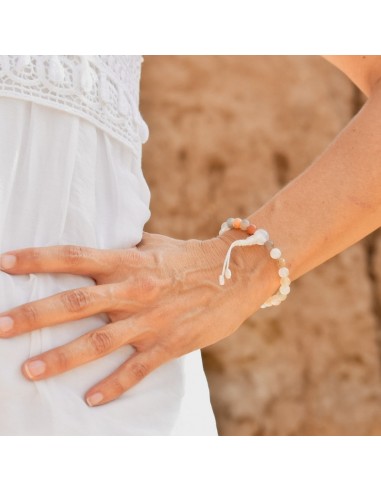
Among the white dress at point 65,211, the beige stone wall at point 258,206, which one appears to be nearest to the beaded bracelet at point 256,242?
the white dress at point 65,211

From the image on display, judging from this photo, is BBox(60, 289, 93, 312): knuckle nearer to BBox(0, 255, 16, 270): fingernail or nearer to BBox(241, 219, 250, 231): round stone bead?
BBox(0, 255, 16, 270): fingernail

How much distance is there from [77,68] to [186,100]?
1.75m

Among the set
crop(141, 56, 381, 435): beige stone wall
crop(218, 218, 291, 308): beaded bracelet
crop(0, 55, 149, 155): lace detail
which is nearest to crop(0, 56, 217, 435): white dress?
crop(0, 55, 149, 155): lace detail

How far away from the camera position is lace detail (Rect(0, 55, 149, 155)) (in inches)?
30.9

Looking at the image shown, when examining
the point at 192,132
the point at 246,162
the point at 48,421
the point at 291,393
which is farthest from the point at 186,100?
the point at 48,421

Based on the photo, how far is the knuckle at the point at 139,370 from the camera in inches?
30.4

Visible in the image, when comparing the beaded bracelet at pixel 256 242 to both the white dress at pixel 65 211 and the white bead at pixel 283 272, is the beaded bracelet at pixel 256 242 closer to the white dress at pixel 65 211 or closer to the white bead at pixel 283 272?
the white bead at pixel 283 272

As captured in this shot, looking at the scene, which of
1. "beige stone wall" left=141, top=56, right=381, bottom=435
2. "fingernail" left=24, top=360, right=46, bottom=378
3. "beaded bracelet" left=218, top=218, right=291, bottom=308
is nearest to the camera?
"fingernail" left=24, top=360, right=46, bottom=378

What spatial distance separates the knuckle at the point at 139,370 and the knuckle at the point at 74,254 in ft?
0.44

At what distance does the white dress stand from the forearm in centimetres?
20

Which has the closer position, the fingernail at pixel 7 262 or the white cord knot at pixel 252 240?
the fingernail at pixel 7 262

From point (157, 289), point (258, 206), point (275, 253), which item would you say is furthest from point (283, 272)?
point (258, 206)

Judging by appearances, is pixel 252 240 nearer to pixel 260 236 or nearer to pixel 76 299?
pixel 260 236

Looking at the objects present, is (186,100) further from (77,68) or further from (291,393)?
(77,68)
